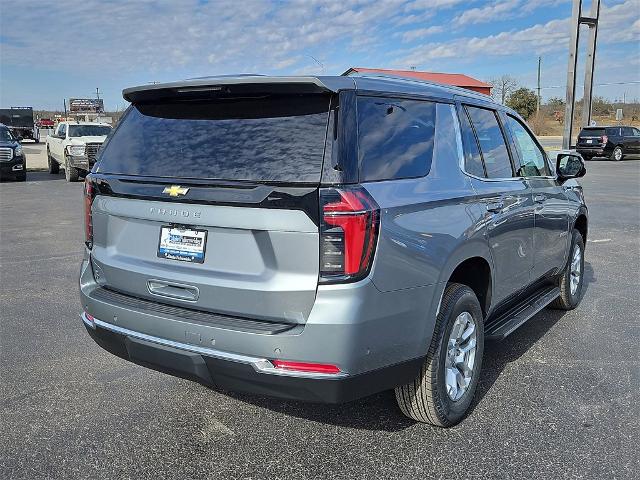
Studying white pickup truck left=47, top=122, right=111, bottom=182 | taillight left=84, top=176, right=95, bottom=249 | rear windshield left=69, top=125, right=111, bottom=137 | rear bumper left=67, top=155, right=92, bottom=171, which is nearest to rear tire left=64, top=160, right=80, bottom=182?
white pickup truck left=47, top=122, right=111, bottom=182

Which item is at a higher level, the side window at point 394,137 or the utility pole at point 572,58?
the utility pole at point 572,58

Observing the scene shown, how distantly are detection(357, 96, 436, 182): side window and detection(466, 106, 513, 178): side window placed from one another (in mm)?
642

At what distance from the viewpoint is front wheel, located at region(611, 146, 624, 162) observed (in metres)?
28.5

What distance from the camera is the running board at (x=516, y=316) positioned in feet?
12.5

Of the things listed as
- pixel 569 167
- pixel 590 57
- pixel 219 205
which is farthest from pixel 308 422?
pixel 590 57

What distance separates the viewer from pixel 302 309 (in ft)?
8.43

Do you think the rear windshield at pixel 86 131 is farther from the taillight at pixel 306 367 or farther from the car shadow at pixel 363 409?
the taillight at pixel 306 367

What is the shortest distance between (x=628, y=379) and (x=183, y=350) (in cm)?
304

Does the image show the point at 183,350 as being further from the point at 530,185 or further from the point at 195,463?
the point at 530,185

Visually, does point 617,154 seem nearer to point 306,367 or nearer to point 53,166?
point 53,166

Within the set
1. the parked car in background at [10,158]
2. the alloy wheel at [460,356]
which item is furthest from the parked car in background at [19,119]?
the alloy wheel at [460,356]

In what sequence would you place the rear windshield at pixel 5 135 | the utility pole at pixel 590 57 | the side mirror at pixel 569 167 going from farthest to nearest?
the utility pole at pixel 590 57, the rear windshield at pixel 5 135, the side mirror at pixel 569 167

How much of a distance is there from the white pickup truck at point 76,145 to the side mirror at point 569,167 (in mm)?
14893

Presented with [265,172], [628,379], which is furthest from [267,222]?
[628,379]
